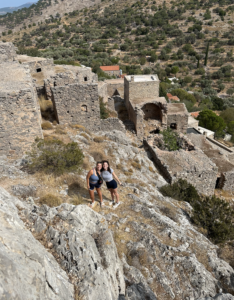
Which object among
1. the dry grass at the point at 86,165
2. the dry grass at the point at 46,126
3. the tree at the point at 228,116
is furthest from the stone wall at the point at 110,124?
the tree at the point at 228,116

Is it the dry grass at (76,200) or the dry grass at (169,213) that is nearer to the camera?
the dry grass at (76,200)

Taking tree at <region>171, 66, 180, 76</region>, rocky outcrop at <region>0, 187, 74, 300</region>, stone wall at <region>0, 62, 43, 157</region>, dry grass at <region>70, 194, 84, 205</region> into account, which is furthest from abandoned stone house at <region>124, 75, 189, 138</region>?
tree at <region>171, 66, 180, 76</region>

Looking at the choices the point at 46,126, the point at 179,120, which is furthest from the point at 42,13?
the point at 46,126

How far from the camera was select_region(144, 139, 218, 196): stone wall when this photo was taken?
44.0 ft

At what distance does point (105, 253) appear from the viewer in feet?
16.8

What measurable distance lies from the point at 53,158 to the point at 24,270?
18.9ft

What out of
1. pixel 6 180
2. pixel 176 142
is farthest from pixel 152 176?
pixel 6 180

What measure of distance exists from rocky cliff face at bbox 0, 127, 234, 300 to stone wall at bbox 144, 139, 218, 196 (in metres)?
4.20

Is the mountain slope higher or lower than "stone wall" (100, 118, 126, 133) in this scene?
higher

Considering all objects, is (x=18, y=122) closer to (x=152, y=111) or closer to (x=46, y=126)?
(x=46, y=126)

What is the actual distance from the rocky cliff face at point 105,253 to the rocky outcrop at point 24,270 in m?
0.01

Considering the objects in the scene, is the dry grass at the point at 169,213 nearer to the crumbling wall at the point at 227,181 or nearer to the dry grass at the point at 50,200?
the dry grass at the point at 50,200

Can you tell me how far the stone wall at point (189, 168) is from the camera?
13406mm

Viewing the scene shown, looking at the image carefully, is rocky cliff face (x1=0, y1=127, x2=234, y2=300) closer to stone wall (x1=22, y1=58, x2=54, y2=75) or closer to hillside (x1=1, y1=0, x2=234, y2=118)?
stone wall (x1=22, y1=58, x2=54, y2=75)
